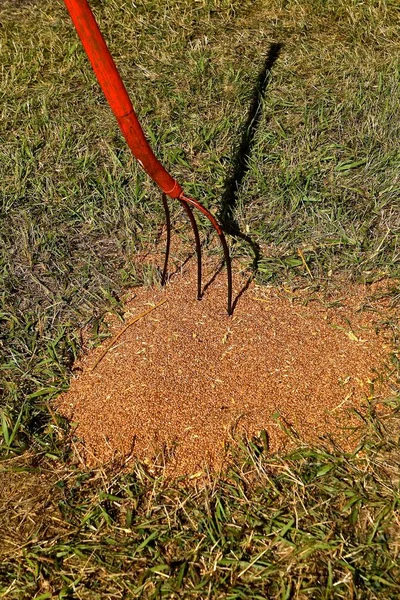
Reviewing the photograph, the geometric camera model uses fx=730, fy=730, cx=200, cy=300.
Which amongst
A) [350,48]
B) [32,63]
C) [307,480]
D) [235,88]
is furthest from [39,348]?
[350,48]

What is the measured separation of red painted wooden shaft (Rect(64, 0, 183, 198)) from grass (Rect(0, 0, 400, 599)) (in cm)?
78

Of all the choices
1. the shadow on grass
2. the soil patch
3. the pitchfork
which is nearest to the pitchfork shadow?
the shadow on grass

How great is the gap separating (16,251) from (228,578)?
1902mm

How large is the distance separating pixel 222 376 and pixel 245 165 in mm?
1414

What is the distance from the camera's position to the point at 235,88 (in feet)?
14.1

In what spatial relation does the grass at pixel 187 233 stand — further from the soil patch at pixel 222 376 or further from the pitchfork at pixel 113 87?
the pitchfork at pixel 113 87

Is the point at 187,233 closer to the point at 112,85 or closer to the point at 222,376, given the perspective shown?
the point at 222,376

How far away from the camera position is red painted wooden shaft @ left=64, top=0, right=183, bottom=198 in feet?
7.49

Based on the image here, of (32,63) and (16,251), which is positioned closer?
(16,251)

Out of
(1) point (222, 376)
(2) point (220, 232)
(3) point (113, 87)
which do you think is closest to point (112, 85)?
(3) point (113, 87)

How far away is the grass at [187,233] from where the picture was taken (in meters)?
2.37

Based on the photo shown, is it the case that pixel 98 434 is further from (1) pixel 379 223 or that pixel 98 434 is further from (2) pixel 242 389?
(1) pixel 379 223

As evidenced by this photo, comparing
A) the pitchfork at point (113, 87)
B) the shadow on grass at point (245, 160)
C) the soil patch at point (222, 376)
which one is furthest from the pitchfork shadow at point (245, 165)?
the pitchfork at point (113, 87)

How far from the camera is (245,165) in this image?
12.5 ft
